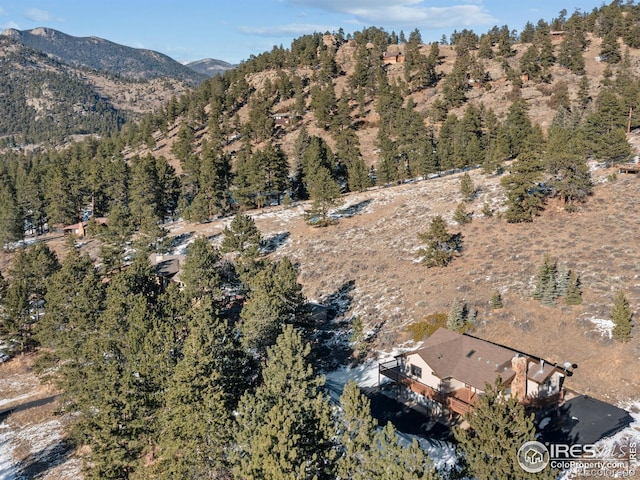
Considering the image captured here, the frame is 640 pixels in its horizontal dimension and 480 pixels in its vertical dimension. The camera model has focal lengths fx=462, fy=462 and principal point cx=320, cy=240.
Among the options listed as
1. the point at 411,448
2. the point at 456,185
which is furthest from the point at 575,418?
the point at 456,185

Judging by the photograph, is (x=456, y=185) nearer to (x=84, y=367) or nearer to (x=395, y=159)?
(x=395, y=159)

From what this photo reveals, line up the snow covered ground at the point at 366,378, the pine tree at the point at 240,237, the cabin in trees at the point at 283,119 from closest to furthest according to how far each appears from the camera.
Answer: the snow covered ground at the point at 366,378 < the pine tree at the point at 240,237 < the cabin in trees at the point at 283,119

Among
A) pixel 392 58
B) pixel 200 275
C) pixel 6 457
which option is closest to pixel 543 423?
pixel 200 275

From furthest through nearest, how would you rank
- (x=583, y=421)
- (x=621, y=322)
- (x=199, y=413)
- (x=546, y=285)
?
(x=546, y=285), (x=621, y=322), (x=583, y=421), (x=199, y=413)

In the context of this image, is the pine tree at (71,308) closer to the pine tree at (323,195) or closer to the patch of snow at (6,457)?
A: the patch of snow at (6,457)

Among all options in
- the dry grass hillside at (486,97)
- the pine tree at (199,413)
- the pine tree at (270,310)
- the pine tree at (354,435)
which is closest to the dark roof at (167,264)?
the pine tree at (270,310)

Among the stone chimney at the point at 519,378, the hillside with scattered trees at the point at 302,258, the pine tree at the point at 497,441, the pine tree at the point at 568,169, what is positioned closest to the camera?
the pine tree at the point at 497,441

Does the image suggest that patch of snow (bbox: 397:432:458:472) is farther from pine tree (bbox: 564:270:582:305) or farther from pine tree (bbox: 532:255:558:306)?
pine tree (bbox: 564:270:582:305)

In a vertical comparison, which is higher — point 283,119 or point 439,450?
point 283,119

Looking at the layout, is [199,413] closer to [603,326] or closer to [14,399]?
[14,399]
